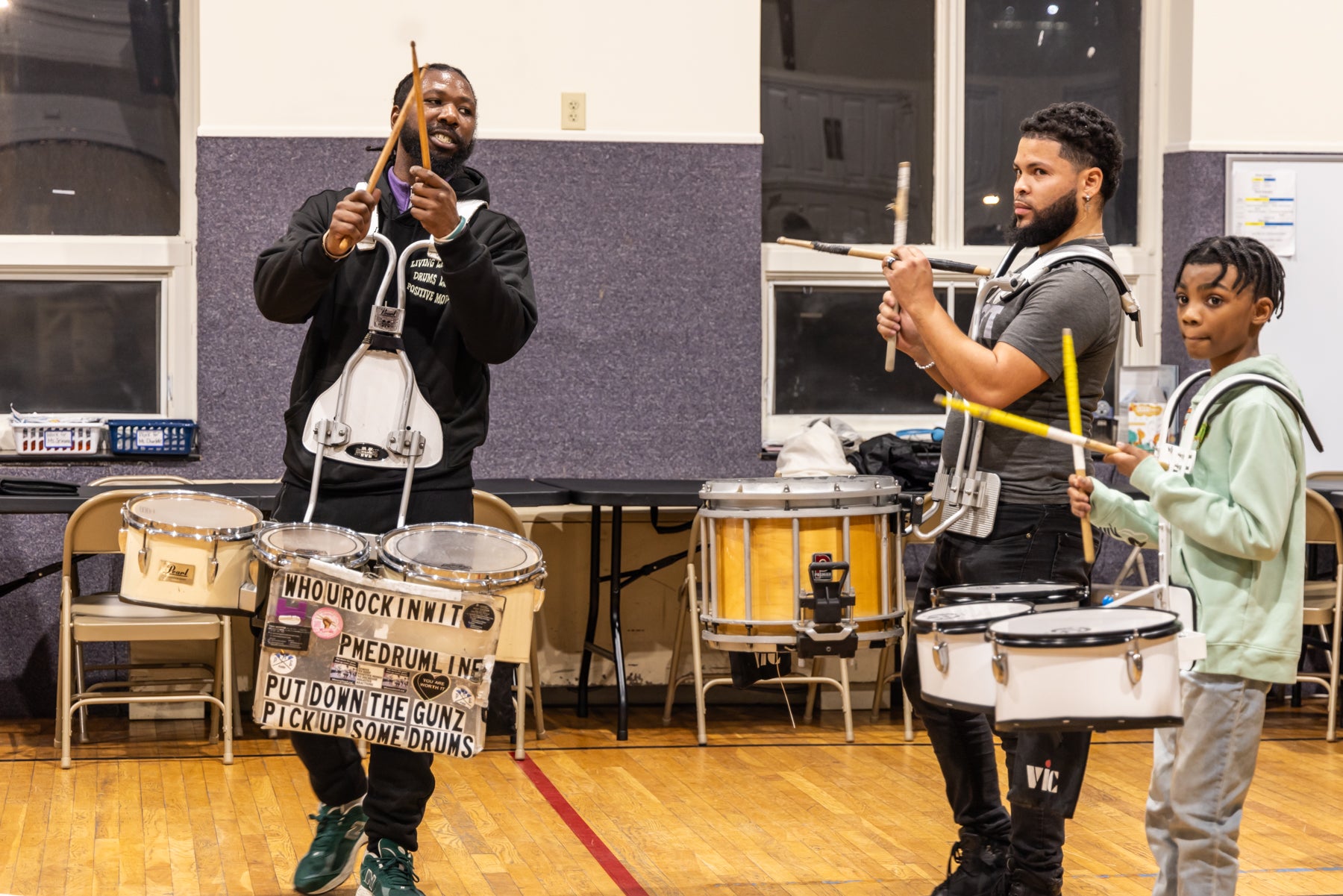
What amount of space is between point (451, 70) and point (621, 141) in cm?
244

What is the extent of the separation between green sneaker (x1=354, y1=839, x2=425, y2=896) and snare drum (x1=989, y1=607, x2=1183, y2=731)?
50.2 inches

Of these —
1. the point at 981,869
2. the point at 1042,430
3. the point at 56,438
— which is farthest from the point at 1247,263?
the point at 56,438

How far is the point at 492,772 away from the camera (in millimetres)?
4227

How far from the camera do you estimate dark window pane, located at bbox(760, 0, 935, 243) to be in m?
5.56

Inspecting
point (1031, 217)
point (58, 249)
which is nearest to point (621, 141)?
point (58, 249)

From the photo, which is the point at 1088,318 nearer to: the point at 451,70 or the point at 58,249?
the point at 451,70

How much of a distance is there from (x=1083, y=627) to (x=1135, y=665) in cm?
11

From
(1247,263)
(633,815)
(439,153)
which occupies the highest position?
(439,153)

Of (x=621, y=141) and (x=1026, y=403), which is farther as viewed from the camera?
(x=621, y=141)

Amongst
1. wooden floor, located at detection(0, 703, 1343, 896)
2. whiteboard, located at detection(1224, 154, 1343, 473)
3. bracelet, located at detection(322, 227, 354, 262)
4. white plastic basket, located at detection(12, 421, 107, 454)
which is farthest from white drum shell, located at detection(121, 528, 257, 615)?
whiteboard, located at detection(1224, 154, 1343, 473)

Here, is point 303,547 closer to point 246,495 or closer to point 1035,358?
point 1035,358

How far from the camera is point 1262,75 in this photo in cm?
550

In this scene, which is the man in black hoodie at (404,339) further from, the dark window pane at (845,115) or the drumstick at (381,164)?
the dark window pane at (845,115)

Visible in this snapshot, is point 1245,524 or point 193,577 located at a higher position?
point 1245,524
